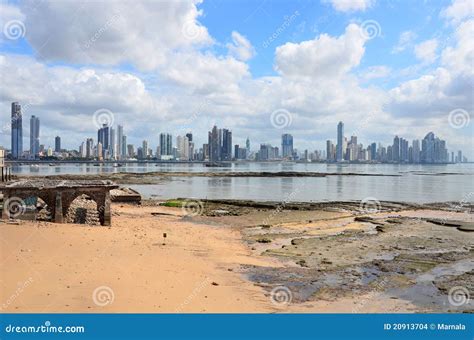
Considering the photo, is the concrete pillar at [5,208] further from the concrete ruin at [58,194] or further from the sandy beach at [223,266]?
the sandy beach at [223,266]

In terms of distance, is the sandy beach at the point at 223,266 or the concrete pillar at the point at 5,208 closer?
the sandy beach at the point at 223,266

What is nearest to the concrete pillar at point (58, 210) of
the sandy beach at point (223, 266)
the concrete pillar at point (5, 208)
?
the sandy beach at point (223, 266)

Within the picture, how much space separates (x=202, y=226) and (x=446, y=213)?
95.3 ft

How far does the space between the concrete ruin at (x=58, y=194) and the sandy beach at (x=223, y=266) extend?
5.25 feet

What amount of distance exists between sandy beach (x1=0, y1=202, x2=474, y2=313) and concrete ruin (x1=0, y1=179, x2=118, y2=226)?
5.25 ft

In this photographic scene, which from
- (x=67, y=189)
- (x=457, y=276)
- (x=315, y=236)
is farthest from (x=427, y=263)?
(x=67, y=189)

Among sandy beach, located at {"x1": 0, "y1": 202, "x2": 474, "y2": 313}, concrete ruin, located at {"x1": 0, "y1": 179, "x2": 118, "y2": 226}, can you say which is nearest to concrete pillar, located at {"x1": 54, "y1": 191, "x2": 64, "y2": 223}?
concrete ruin, located at {"x1": 0, "y1": 179, "x2": 118, "y2": 226}

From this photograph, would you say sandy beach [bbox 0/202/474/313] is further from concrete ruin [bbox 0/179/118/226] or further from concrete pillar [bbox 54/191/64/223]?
concrete ruin [bbox 0/179/118/226]

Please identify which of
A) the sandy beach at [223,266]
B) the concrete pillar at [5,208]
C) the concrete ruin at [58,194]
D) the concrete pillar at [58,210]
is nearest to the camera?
the sandy beach at [223,266]

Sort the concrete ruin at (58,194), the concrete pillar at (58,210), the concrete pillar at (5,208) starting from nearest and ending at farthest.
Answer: the concrete pillar at (5,208), the concrete ruin at (58,194), the concrete pillar at (58,210)

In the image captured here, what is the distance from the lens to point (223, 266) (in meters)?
21.3

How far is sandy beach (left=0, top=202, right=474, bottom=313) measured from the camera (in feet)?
50.1

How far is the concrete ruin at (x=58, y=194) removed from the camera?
27203 millimetres

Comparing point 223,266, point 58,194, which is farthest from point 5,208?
point 223,266
